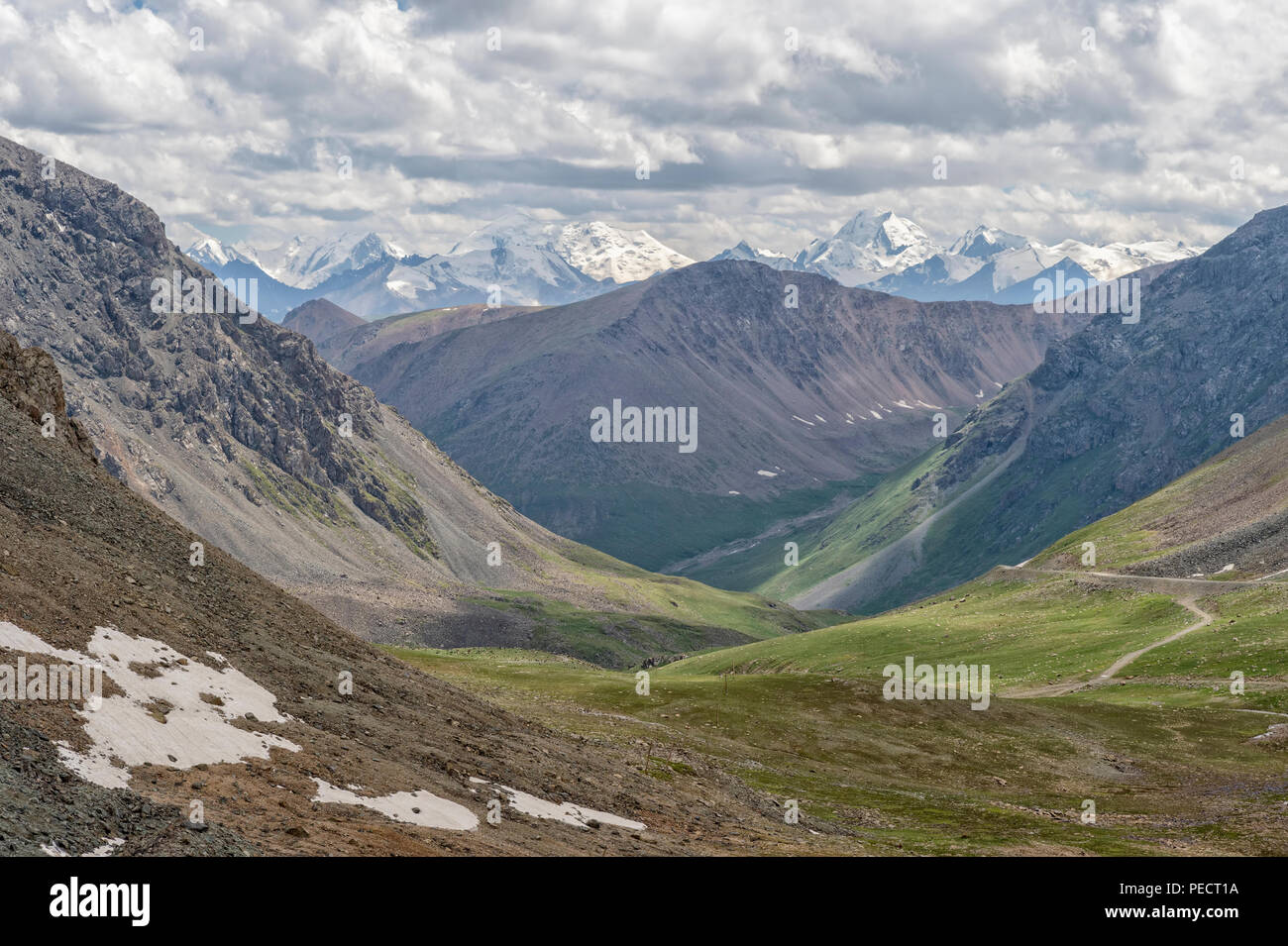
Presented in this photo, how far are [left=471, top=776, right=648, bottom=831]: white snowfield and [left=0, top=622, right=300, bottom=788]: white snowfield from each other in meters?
10.5

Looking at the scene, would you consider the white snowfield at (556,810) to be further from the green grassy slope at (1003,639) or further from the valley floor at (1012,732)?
the green grassy slope at (1003,639)

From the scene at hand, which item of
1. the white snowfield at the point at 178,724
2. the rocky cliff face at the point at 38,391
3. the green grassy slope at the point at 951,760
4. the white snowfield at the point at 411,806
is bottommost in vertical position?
the green grassy slope at the point at 951,760

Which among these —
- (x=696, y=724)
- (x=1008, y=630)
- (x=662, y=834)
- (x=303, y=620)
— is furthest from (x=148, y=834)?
(x=1008, y=630)

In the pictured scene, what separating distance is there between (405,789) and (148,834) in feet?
50.0

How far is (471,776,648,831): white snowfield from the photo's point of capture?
53.1 meters

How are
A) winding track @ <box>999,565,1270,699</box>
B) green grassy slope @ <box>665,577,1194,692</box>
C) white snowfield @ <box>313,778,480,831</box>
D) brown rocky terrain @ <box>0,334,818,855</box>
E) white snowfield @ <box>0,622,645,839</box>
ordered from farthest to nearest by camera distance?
green grassy slope @ <box>665,577,1194,692</box> < winding track @ <box>999,565,1270,699</box> < white snowfield @ <box>313,778,480,831</box> < white snowfield @ <box>0,622,645,839</box> < brown rocky terrain @ <box>0,334,818,855</box>

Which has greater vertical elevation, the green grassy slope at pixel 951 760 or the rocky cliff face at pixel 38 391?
the rocky cliff face at pixel 38 391

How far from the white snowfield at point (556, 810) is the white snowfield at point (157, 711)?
10476 millimetres

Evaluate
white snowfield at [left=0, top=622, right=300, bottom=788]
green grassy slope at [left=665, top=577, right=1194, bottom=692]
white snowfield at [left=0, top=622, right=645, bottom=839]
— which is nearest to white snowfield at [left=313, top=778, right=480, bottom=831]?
white snowfield at [left=0, top=622, right=645, bottom=839]

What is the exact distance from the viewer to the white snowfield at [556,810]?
53.1 metres

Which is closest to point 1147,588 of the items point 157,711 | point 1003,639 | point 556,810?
point 1003,639

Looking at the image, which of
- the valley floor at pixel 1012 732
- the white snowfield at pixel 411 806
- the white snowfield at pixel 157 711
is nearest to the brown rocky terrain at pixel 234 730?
the white snowfield at pixel 157 711

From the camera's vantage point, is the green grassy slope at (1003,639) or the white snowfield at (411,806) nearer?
the white snowfield at (411,806)

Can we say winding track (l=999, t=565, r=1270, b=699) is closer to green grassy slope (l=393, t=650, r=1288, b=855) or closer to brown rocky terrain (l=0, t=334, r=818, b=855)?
green grassy slope (l=393, t=650, r=1288, b=855)
